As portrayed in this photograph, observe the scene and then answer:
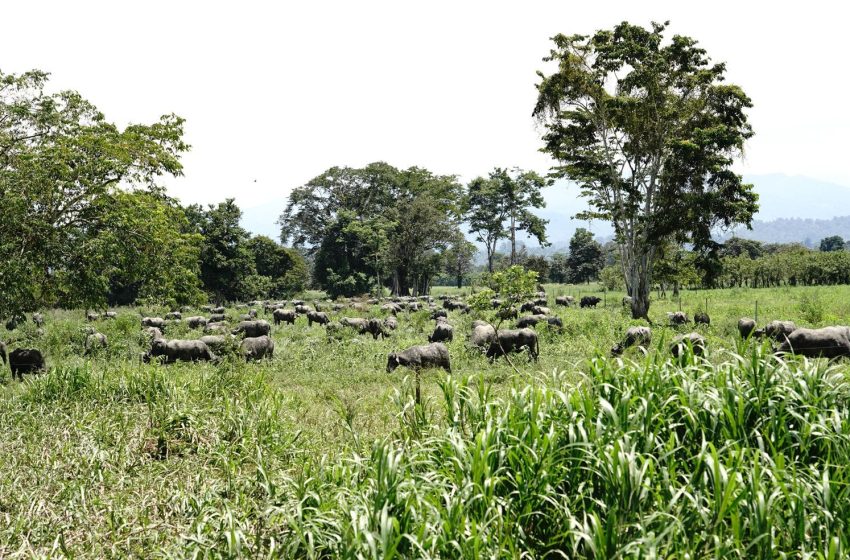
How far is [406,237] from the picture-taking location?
170 ft

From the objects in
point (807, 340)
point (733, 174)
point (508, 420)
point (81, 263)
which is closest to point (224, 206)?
point (81, 263)

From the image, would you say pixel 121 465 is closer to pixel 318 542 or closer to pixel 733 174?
pixel 318 542

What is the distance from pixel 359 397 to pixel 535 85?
18459mm

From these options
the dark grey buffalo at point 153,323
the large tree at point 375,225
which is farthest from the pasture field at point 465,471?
the large tree at point 375,225

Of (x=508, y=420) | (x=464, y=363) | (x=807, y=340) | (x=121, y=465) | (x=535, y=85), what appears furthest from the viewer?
(x=535, y=85)

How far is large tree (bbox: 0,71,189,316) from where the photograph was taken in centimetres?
1212

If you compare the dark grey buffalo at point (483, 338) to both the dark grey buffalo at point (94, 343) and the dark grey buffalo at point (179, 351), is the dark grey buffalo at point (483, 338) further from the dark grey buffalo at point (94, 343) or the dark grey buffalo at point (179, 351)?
the dark grey buffalo at point (94, 343)

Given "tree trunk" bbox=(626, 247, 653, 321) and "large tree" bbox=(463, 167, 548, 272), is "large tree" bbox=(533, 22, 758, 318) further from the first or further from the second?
"large tree" bbox=(463, 167, 548, 272)

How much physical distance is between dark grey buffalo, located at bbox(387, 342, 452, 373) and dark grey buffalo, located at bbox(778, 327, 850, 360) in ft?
28.2

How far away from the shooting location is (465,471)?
4406 mm

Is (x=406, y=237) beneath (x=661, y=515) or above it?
above

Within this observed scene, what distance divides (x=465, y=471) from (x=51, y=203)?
13204mm

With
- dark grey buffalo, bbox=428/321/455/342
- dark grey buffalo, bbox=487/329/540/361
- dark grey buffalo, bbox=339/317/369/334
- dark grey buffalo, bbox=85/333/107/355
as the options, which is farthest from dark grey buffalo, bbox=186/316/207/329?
dark grey buffalo, bbox=487/329/540/361

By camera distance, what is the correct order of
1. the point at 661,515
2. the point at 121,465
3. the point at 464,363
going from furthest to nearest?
1. the point at 464,363
2. the point at 121,465
3. the point at 661,515
